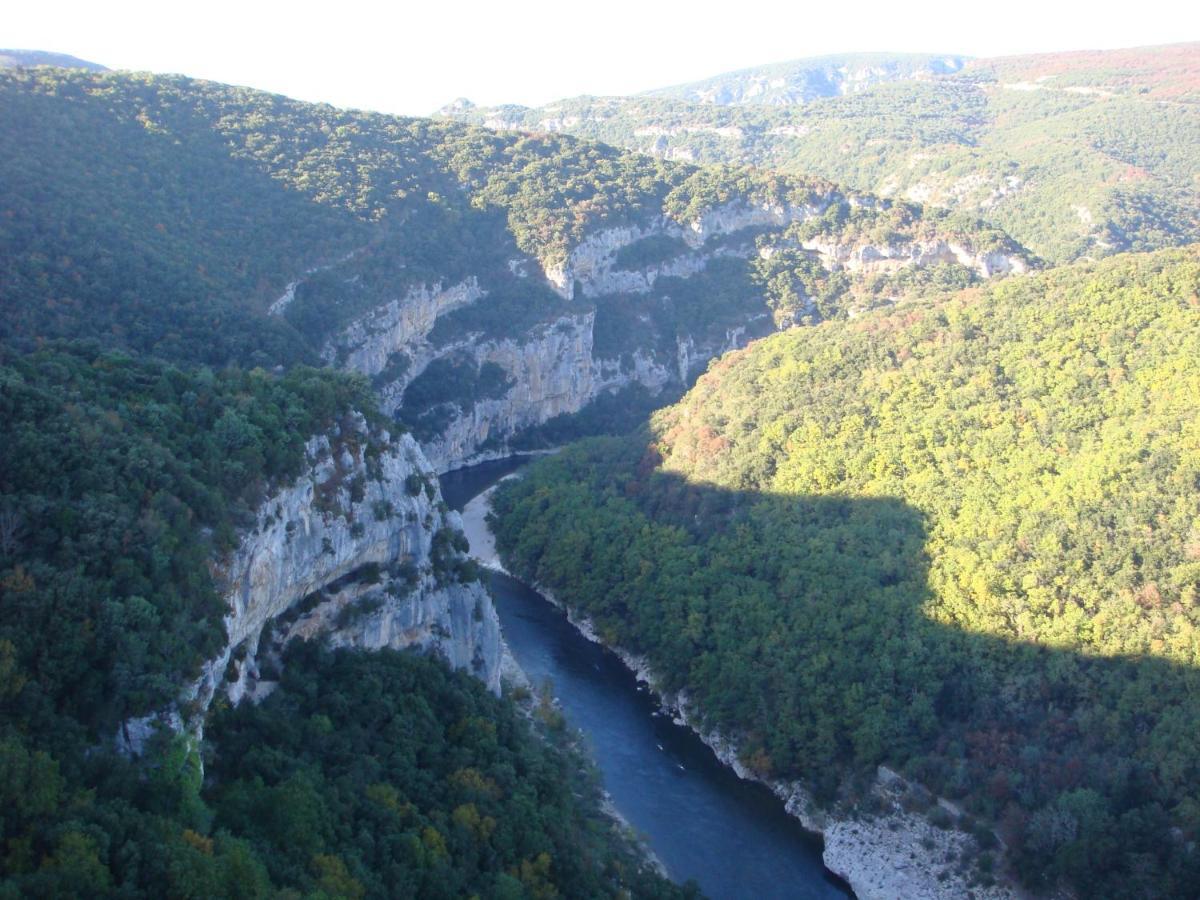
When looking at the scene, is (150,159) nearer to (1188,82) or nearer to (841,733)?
(841,733)

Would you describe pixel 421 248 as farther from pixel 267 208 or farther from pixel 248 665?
pixel 248 665

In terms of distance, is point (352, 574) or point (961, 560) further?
point (961, 560)

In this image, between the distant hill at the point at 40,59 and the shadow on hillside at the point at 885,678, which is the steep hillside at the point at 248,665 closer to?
the shadow on hillside at the point at 885,678

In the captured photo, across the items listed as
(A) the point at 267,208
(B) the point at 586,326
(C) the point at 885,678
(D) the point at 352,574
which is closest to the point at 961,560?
(C) the point at 885,678

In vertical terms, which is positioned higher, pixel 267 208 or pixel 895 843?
pixel 267 208

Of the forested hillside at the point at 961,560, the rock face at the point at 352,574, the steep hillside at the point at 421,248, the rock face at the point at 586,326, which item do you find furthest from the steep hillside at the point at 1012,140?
the rock face at the point at 352,574

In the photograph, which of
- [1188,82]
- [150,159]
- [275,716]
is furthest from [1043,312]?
[1188,82]
